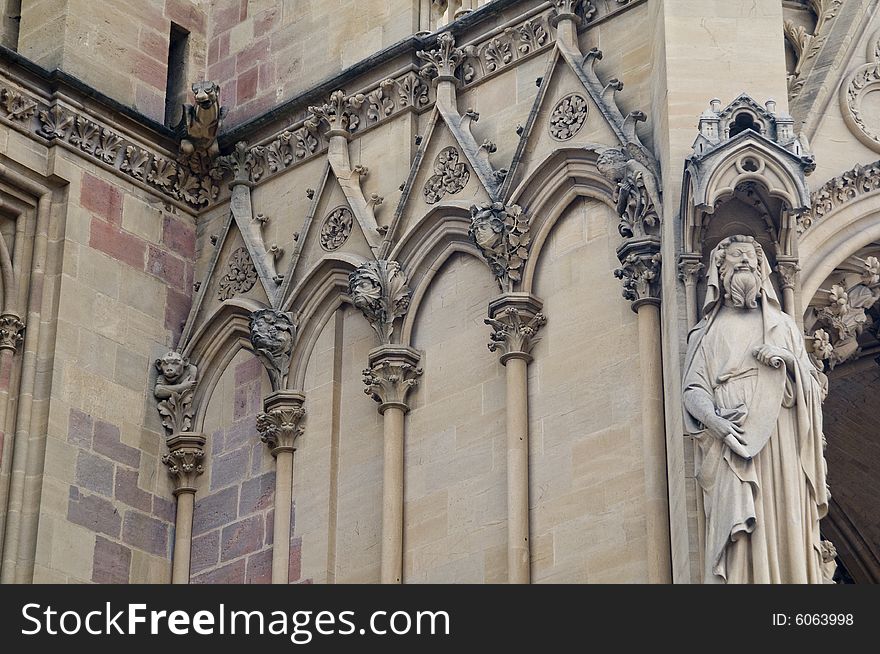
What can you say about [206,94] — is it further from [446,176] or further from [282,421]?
[282,421]

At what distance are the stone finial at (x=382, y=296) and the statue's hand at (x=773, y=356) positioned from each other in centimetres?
380

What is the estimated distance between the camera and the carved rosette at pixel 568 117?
18.7m

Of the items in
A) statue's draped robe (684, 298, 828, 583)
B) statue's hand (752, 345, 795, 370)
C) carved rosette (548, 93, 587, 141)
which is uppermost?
carved rosette (548, 93, 587, 141)

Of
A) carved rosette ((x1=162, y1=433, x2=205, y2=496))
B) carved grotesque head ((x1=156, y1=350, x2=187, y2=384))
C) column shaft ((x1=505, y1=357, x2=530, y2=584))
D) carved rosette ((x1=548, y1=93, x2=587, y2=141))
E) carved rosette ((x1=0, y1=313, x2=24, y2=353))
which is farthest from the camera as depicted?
carved grotesque head ((x1=156, y1=350, x2=187, y2=384))

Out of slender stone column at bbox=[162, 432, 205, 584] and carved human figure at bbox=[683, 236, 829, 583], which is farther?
slender stone column at bbox=[162, 432, 205, 584]

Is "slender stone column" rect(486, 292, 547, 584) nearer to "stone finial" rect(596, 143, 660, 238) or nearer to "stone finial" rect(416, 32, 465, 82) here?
"stone finial" rect(596, 143, 660, 238)

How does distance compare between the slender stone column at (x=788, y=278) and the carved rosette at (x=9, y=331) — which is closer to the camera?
the slender stone column at (x=788, y=278)

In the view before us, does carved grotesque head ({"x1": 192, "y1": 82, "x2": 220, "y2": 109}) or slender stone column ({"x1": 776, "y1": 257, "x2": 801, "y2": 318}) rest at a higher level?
carved grotesque head ({"x1": 192, "y1": 82, "x2": 220, "y2": 109})

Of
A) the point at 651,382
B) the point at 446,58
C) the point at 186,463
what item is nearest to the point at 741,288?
the point at 651,382

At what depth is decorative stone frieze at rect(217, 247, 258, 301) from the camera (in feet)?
67.2

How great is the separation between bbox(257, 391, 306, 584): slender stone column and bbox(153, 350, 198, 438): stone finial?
798 millimetres

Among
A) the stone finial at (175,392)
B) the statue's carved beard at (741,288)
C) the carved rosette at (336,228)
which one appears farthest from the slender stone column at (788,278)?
the stone finial at (175,392)

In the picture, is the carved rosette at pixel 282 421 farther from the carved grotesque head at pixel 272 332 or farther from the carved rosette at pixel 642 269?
the carved rosette at pixel 642 269

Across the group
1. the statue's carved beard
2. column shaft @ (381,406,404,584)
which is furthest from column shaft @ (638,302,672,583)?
column shaft @ (381,406,404,584)
